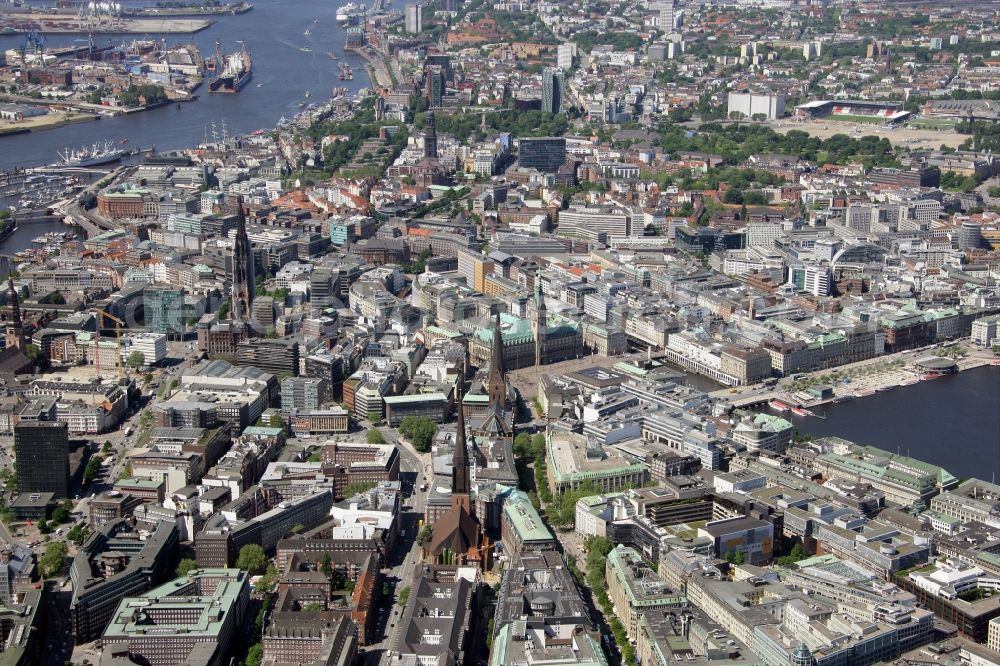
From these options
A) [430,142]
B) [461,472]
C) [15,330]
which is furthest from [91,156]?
[461,472]

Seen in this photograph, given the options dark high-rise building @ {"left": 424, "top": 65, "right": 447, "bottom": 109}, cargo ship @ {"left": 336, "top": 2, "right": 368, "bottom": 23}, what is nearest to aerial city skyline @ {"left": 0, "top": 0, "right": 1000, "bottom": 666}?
dark high-rise building @ {"left": 424, "top": 65, "right": 447, "bottom": 109}

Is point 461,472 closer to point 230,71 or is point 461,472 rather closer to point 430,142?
point 430,142

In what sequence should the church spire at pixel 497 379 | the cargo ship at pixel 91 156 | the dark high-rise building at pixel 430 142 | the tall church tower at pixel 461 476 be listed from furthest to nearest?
the cargo ship at pixel 91 156
the dark high-rise building at pixel 430 142
the church spire at pixel 497 379
the tall church tower at pixel 461 476

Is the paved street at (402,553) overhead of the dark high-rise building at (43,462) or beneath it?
beneath

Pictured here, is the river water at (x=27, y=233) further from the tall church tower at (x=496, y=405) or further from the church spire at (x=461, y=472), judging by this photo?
the church spire at (x=461, y=472)

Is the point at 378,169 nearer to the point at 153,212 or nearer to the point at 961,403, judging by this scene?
the point at 153,212

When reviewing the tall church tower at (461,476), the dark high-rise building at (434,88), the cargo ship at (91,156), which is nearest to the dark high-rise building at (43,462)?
the tall church tower at (461,476)

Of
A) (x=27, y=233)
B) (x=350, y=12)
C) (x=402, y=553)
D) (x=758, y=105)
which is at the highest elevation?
(x=350, y=12)
